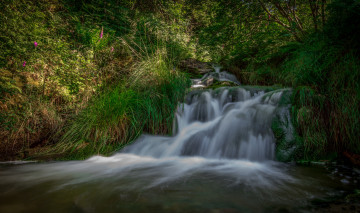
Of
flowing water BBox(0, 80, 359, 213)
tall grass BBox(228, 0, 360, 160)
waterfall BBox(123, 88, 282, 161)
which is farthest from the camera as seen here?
waterfall BBox(123, 88, 282, 161)

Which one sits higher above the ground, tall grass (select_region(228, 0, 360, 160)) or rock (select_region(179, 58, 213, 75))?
rock (select_region(179, 58, 213, 75))

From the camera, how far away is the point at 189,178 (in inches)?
68.2

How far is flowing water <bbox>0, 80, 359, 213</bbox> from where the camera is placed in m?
1.19

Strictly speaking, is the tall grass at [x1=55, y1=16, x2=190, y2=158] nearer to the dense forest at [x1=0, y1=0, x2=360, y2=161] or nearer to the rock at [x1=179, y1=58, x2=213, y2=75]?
the dense forest at [x1=0, y1=0, x2=360, y2=161]

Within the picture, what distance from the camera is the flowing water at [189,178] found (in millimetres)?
1190

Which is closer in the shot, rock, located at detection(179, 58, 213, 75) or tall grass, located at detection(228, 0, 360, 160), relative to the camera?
tall grass, located at detection(228, 0, 360, 160)

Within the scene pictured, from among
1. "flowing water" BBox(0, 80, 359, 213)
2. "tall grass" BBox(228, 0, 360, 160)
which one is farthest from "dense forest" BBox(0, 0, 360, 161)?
"flowing water" BBox(0, 80, 359, 213)

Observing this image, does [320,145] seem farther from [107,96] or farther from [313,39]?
[107,96]

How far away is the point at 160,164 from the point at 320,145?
7.15 feet

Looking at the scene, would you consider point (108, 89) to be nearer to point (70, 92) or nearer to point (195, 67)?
point (70, 92)

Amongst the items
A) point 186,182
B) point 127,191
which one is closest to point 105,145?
point 127,191

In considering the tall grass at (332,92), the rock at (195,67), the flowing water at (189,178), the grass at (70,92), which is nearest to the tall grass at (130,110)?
the grass at (70,92)

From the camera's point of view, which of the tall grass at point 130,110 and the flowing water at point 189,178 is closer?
the flowing water at point 189,178

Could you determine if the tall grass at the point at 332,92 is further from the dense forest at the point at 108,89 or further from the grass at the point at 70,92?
the grass at the point at 70,92
